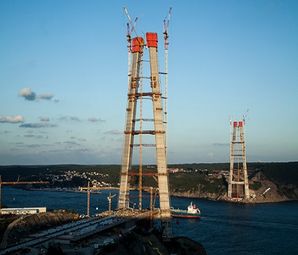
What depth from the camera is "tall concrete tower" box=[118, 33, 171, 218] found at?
51.4 metres

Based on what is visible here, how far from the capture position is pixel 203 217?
68.9 m

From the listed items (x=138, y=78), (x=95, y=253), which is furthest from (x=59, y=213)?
(x=95, y=253)

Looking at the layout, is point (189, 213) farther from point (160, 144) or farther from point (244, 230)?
point (160, 144)

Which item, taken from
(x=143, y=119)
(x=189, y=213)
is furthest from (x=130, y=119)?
(x=189, y=213)

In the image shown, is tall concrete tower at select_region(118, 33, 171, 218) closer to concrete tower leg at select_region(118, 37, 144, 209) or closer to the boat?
concrete tower leg at select_region(118, 37, 144, 209)

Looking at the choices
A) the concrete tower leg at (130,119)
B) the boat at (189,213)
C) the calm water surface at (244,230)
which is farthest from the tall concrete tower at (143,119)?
the boat at (189,213)

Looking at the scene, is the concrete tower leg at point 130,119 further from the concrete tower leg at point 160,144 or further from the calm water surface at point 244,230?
the calm water surface at point 244,230

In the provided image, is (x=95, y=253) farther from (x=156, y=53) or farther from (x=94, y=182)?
(x=94, y=182)

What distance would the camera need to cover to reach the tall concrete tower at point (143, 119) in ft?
169

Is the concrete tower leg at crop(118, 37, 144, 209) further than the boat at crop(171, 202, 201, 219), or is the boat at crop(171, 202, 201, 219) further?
the boat at crop(171, 202, 201, 219)

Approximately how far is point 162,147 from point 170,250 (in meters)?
15.3

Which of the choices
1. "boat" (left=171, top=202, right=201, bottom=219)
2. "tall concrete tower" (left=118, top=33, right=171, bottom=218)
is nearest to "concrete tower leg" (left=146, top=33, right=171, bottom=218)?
"tall concrete tower" (left=118, top=33, right=171, bottom=218)

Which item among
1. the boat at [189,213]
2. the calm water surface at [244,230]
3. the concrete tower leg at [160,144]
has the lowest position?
the calm water surface at [244,230]

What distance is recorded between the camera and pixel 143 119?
5253cm
